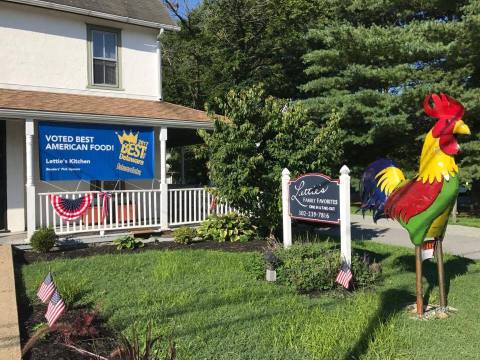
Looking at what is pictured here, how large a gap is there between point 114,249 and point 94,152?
2.56 m

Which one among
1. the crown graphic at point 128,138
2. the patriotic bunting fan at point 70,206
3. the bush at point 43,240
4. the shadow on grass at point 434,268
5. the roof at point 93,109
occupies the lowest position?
the shadow on grass at point 434,268

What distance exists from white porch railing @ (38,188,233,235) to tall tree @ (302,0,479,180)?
6968 mm

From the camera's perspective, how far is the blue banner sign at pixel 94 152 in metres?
10.2

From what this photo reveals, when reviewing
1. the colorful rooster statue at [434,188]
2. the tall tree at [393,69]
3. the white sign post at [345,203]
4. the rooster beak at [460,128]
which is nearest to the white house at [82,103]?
the white sign post at [345,203]

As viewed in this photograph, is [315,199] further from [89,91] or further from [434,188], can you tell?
[89,91]

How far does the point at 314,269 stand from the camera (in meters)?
6.62

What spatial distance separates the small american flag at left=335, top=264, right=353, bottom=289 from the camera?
611cm

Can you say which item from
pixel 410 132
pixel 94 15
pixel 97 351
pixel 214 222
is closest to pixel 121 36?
pixel 94 15

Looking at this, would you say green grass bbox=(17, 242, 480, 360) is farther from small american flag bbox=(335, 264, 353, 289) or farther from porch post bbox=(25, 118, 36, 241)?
porch post bbox=(25, 118, 36, 241)

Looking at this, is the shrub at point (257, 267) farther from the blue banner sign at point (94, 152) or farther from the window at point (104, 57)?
the window at point (104, 57)

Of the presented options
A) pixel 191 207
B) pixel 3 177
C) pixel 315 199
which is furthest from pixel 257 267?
pixel 3 177

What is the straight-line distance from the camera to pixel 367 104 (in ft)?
60.2

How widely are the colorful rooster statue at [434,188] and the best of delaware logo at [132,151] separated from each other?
7166mm

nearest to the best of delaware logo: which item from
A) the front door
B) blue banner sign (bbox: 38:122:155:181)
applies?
blue banner sign (bbox: 38:122:155:181)
